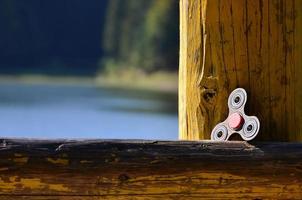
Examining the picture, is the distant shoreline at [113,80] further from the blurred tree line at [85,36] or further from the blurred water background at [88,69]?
the blurred tree line at [85,36]

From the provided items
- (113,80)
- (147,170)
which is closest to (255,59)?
(147,170)

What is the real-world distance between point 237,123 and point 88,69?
252ft


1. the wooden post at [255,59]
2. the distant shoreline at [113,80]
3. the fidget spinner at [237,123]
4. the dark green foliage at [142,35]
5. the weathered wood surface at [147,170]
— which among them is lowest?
the weathered wood surface at [147,170]

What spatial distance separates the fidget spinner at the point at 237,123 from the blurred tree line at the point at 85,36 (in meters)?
54.0

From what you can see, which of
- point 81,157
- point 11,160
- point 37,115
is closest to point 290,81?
point 81,157

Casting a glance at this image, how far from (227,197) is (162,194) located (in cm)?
15

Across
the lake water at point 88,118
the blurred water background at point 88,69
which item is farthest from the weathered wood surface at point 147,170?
the blurred water background at point 88,69

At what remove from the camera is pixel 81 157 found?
1.93 meters

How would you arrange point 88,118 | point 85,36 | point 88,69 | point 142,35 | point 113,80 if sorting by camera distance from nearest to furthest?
point 88,118 < point 113,80 < point 142,35 < point 88,69 < point 85,36

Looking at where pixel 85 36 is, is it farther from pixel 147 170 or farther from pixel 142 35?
pixel 147 170

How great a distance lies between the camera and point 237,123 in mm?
2107

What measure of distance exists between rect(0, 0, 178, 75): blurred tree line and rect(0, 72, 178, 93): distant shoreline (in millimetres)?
955

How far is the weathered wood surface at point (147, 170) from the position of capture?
6.26 ft

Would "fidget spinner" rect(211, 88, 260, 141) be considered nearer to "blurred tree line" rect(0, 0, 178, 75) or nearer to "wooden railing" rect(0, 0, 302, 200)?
"wooden railing" rect(0, 0, 302, 200)
